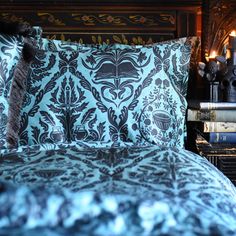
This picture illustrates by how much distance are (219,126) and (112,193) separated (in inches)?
46.5

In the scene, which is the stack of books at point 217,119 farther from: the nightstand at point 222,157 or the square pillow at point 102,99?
the square pillow at point 102,99

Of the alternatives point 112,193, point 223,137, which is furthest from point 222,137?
point 112,193

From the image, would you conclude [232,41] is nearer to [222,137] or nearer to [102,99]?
[222,137]

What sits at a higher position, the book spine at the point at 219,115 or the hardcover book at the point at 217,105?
the hardcover book at the point at 217,105

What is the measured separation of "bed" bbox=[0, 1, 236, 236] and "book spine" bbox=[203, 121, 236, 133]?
142mm

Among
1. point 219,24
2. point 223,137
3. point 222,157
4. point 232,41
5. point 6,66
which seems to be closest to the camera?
point 6,66

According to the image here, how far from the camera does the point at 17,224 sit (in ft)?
1.81

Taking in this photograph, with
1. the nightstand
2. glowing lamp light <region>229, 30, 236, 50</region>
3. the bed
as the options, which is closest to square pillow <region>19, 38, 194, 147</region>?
the bed

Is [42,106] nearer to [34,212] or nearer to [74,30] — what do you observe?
[74,30]

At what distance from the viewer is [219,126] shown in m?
1.87

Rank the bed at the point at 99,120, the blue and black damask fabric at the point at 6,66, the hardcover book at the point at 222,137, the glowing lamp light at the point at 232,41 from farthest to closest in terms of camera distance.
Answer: the glowing lamp light at the point at 232,41
the hardcover book at the point at 222,137
the blue and black damask fabric at the point at 6,66
the bed at the point at 99,120

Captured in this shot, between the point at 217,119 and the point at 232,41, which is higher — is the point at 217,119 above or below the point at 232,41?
below

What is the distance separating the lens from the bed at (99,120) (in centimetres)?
107

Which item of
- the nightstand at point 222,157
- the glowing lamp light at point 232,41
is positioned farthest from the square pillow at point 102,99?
the glowing lamp light at point 232,41
